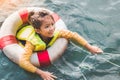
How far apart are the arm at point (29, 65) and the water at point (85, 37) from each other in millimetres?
164

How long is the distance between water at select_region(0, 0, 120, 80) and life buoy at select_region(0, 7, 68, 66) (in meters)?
0.15

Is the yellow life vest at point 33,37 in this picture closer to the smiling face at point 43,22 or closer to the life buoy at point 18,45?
the life buoy at point 18,45

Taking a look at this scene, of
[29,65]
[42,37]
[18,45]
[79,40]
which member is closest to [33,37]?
[42,37]

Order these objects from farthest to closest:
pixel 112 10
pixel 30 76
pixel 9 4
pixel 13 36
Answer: pixel 9 4, pixel 112 10, pixel 13 36, pixel 30 76

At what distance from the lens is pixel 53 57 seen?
12.5 ft

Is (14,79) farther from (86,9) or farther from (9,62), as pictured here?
(86,9)

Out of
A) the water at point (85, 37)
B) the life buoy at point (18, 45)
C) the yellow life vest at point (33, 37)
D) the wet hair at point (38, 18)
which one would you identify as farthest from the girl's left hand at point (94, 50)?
the wet hair at point (38, 18)

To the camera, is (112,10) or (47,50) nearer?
(47,50)

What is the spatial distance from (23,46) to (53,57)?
46 centimetres

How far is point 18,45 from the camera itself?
3.93 metres

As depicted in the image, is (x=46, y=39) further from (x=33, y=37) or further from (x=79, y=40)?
(x=79, y=40)

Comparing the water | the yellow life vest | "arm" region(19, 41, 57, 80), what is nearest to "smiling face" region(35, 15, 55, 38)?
the yellow life vest

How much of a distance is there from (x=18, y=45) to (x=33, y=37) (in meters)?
0.27

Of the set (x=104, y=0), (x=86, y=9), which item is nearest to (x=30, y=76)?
(x=86, y=9)
